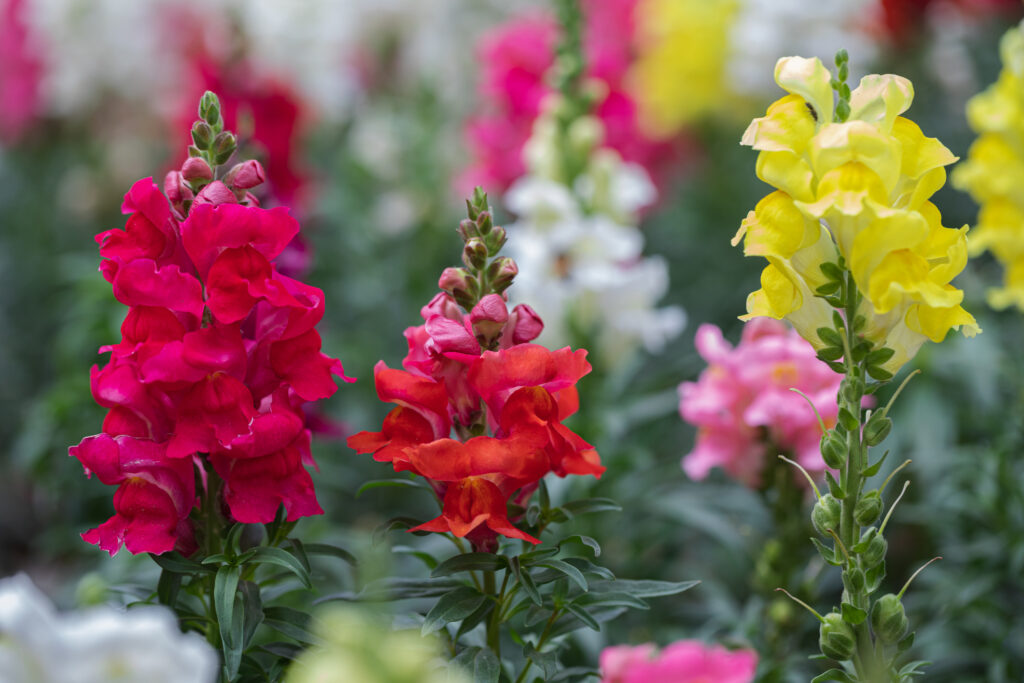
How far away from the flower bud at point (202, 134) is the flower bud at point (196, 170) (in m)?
0.02

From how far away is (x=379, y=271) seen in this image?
2.86 m

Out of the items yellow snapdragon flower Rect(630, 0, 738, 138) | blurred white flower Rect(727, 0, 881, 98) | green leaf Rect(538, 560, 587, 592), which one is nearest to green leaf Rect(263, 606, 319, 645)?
green leaf Rect(538, 560, 587, 592)

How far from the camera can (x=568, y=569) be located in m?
0.94

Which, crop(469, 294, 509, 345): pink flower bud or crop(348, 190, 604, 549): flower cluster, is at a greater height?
crop(469, 294, 509, 345): pink flower bud

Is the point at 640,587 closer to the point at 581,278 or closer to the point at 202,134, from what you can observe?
the point at 202,134

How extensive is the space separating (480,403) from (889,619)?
456 mm

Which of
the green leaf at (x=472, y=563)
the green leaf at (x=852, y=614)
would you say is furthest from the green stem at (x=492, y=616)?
the green leaf at (x=852, y=614)

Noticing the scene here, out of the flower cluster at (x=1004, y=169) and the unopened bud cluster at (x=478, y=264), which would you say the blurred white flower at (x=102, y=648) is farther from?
the flower cluster at (x=1004, y=169)

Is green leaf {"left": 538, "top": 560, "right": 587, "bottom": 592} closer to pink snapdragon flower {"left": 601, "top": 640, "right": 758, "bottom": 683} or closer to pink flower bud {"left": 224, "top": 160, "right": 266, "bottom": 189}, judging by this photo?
pink snapdragon flower {"left": 601, "top": 640, "right": 758, "bottom": 683}

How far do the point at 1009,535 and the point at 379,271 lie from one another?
184 centimetres

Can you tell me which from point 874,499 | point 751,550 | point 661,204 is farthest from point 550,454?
point 661,204

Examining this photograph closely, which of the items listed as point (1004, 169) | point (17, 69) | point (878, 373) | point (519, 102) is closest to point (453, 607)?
point (878, 373)

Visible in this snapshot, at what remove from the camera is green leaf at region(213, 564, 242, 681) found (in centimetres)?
90

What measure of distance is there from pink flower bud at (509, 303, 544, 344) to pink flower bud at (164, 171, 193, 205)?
1.20 feet
